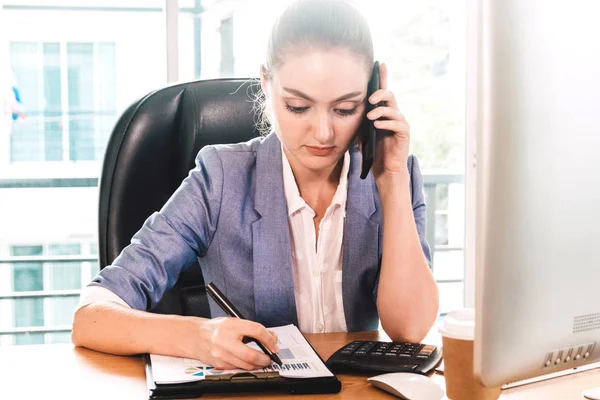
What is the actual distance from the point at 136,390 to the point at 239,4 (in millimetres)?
2302

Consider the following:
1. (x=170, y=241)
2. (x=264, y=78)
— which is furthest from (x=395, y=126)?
(x=170, y=241)

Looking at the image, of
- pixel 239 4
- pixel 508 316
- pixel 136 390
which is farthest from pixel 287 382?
pixel 239 4

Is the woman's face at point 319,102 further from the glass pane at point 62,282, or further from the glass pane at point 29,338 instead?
the glass pane at point 29,338

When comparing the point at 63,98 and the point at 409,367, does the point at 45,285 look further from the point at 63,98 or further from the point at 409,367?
the point at 409,367

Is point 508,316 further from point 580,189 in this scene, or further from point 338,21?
point 338,21

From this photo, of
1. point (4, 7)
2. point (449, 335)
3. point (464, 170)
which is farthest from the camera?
point (464, 170)

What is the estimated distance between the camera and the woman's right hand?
991mm

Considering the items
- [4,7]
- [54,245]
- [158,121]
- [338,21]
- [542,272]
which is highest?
[4,7]

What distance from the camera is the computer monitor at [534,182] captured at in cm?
67

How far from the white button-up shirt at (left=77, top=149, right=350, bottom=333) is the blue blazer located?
1.1 inches

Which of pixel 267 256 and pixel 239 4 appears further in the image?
pixel 239 4

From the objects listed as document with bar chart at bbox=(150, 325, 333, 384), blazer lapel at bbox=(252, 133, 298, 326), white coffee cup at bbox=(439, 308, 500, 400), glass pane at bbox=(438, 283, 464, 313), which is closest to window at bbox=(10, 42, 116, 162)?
glass pane at bbox=(438, 283, 464, 313)

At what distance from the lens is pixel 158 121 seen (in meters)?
1.55

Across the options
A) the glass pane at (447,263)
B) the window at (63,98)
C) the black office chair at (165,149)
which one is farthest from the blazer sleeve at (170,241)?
the glass pane at (447,263)
